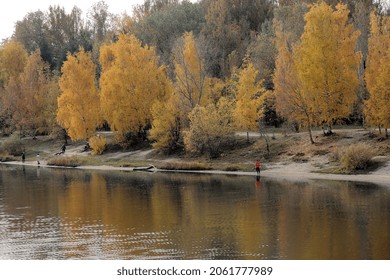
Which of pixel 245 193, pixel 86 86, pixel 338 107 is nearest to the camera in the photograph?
pixel 245 193

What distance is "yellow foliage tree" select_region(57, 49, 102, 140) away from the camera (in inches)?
3056

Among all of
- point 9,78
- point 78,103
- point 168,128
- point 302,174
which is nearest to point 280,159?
point 302,174

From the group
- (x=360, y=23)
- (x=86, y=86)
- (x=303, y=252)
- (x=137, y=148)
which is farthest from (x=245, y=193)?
(x=86, y=86)

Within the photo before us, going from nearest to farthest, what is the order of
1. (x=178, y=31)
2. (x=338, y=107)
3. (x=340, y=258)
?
(x=340, y=258)
(x=338, y=107)
(x=178, y=31)

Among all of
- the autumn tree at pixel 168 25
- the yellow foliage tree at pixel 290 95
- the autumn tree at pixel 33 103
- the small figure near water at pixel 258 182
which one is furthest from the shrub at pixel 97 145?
the small figure near water at pixel 258 182

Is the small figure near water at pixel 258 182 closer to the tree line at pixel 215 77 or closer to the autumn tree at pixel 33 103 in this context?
the tree line at pixel 215 77

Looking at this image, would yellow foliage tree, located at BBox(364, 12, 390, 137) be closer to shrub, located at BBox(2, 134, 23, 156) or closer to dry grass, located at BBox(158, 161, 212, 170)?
dry grass, located at BBox(158, 161, 212, 170)

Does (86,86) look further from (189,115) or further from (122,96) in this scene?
(189,115)

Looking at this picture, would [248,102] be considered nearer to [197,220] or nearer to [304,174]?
[304,174]

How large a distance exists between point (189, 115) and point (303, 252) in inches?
1551

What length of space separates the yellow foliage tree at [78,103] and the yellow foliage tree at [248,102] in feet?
78.7

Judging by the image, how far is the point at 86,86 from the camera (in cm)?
8031

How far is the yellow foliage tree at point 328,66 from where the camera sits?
187 ft

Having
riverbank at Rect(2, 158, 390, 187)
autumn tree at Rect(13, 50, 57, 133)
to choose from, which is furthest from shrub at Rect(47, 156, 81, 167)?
autumn tree at Rect(13, 50, 57, 133)
